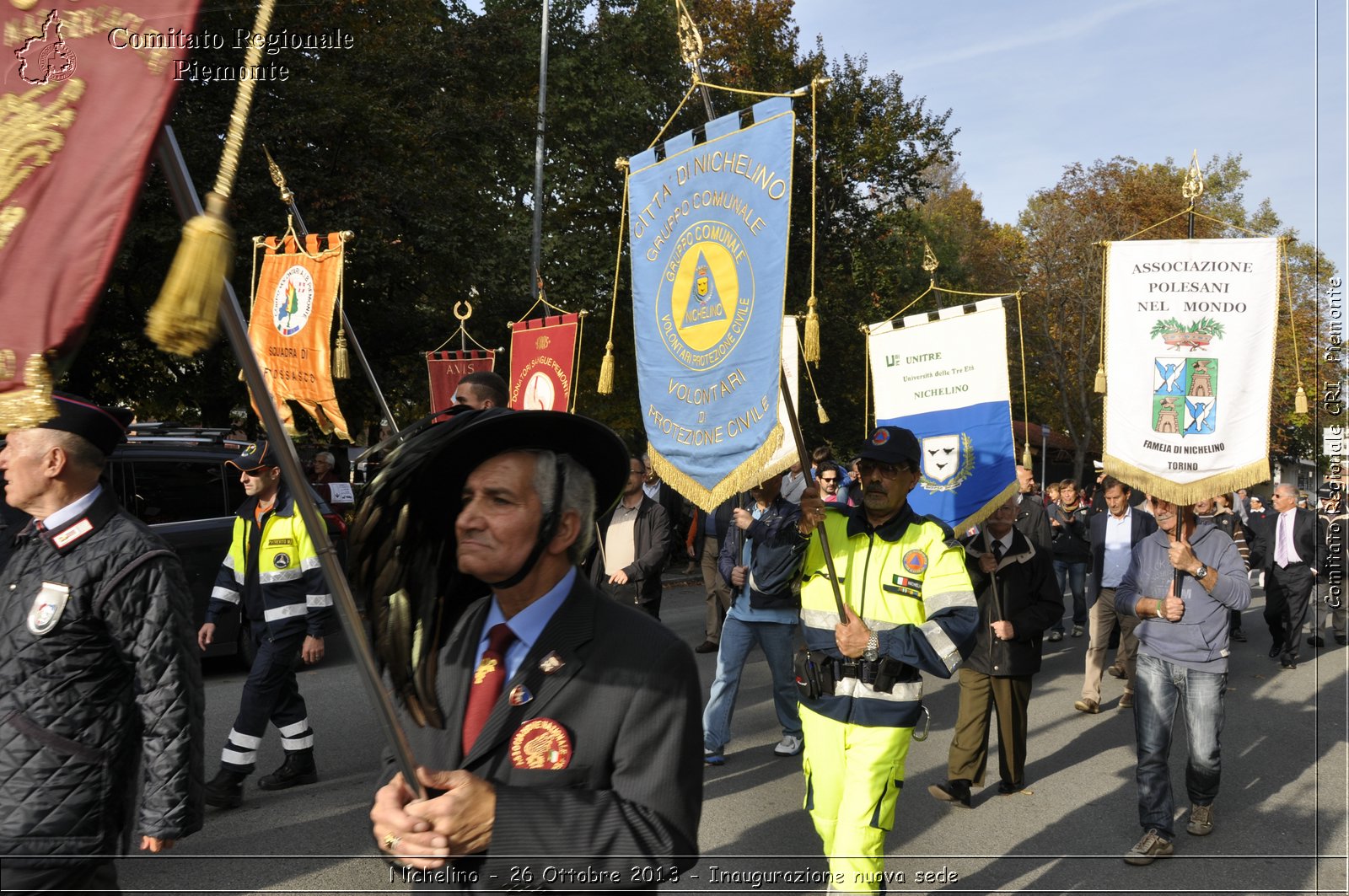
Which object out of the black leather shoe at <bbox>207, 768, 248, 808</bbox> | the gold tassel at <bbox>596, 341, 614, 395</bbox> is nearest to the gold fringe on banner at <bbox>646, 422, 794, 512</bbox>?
the gold tassel at <bbox>596, 341, 614, 395</bbox>

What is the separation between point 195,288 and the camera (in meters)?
1.44

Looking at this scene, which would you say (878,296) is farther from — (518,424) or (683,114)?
(518,424)

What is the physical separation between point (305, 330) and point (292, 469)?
22.5ft

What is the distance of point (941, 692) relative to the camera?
976 cm

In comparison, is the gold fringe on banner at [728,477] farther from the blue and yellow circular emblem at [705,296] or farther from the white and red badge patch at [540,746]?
the white and red badge patch at [540,746]

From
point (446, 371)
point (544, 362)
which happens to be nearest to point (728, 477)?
point (544, 362)

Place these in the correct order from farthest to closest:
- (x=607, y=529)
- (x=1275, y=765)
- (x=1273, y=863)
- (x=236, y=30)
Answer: (x=236, y=30) → (x=607, y=529) → (x=1275, y=765) → (x=1273, y=863)

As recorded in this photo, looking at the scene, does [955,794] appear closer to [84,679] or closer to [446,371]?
[84,679]

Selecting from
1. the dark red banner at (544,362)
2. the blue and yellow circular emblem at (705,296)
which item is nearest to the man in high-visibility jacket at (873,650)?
the blue and yellow circular emblem at (705,296)

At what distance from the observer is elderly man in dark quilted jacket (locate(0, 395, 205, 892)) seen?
300 centimetres

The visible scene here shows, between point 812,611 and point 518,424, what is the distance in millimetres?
2491

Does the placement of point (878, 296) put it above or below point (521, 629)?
above

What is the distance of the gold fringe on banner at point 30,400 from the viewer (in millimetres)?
1393

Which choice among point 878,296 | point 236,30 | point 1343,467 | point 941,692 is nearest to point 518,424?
point 941,692
